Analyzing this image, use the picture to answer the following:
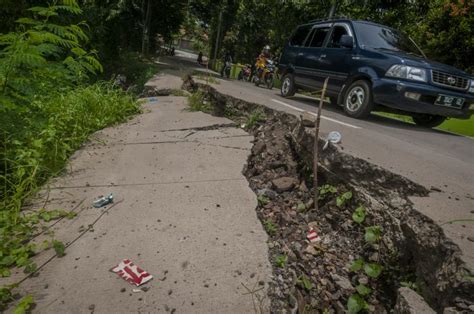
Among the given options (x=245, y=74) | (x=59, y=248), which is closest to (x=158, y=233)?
(x=59, y=248)

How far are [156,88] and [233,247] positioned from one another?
20.3ft

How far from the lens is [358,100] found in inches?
219

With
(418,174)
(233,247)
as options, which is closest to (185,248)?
(233,247)

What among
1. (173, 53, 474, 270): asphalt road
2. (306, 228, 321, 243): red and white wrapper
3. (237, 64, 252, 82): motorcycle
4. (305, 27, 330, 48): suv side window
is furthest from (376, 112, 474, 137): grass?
(237, 64, 252, 82): motorcycle

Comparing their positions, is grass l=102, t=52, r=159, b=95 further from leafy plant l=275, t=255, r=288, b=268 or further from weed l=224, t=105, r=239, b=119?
leafy plant l=275, t=255, r=288, b=268

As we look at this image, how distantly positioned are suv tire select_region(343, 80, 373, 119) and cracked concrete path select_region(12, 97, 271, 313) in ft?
8.52

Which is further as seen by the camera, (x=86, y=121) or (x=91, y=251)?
(x=86, y=121)

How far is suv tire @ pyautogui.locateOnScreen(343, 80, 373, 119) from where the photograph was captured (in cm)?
530

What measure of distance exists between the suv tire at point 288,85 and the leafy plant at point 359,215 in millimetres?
5686

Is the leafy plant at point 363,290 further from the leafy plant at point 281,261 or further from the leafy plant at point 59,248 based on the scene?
the leafy plant at point 59,248

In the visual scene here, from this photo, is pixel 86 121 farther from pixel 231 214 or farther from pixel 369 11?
pixel 369 11

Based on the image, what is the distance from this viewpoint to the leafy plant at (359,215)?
224 centimetres

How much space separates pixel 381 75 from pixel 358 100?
61 centimetres

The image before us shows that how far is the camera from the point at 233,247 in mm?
2107
